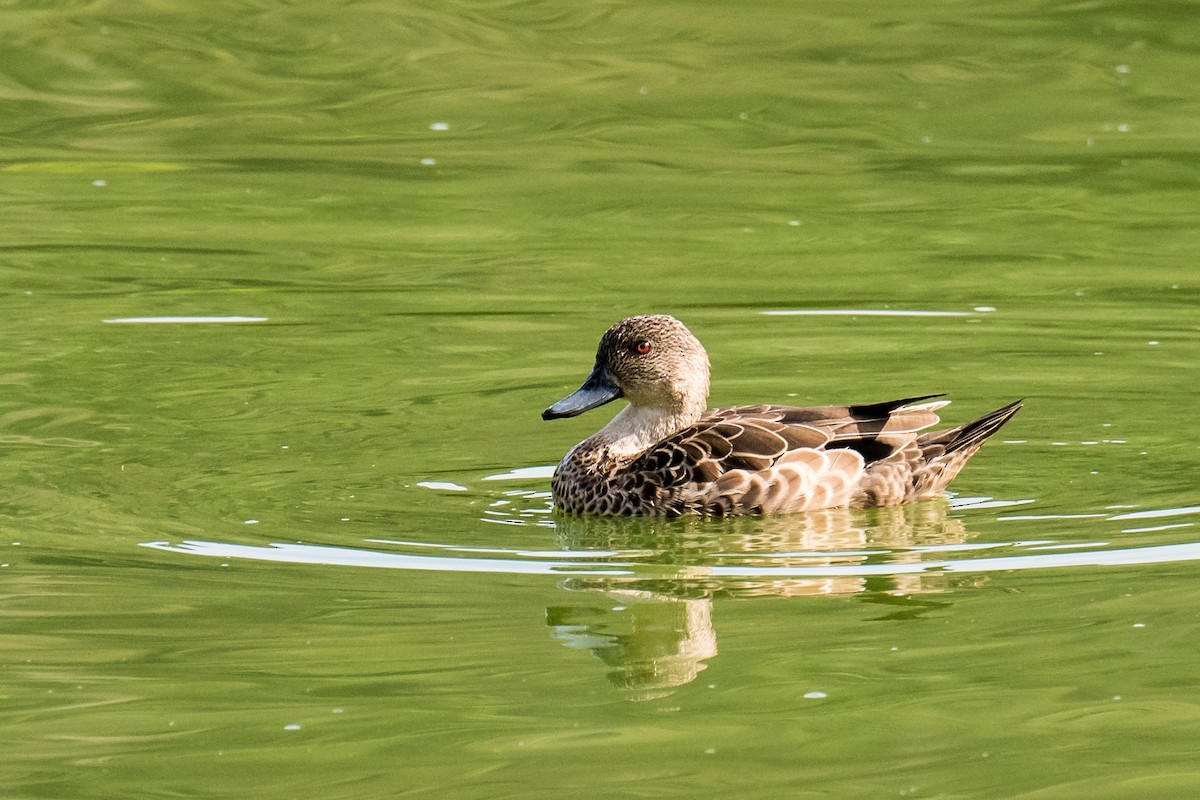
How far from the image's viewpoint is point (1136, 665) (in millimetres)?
6676

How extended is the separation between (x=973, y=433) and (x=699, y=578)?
1.84m

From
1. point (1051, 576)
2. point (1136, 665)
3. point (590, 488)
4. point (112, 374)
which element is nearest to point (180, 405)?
point (112, 374)

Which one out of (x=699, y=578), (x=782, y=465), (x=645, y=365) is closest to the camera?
(x=699, y=578)

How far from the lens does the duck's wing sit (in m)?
8.84

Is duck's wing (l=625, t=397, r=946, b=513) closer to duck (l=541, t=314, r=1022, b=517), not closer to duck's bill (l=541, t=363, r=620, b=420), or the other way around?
duck (l=541, t=314, r=1022, b=517)

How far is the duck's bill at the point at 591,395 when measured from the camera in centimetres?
922

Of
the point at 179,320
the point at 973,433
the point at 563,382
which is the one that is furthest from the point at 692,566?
the point at 179,320

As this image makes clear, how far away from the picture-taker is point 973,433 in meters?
9.06

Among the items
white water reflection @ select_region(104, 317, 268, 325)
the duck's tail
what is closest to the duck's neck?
the duck's tail

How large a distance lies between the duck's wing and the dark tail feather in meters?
0.16

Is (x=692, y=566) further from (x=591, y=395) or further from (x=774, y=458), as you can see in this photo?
(x=591, y=395)

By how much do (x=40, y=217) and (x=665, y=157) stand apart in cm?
452

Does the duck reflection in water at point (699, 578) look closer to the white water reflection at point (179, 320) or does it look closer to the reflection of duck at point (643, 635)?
the reflection of duck at point (643, 635)

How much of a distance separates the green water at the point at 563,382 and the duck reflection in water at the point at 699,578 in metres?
0.02
